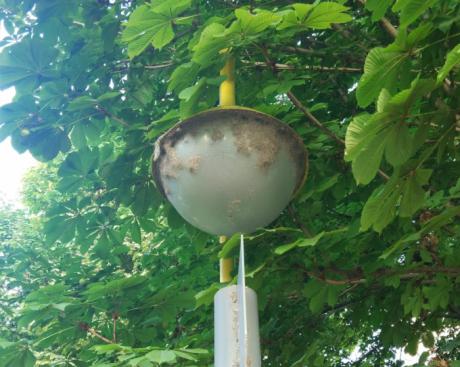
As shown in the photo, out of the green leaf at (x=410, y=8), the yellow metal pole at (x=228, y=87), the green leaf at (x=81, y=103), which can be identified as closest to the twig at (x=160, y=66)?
the green leaf at (x=81, y=103)

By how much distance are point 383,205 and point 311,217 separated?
1.00m

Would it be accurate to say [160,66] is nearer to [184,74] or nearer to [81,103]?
[81,103]

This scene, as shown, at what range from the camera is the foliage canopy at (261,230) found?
251 centimetres

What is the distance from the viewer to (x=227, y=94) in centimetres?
256

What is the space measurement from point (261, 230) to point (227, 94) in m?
0.69

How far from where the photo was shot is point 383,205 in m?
2.28

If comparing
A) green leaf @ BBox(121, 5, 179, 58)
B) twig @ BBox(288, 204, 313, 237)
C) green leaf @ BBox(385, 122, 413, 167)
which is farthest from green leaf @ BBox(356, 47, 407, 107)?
twig @ BBox(288, 204, 313, 237)

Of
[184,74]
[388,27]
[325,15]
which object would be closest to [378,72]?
[325,15]

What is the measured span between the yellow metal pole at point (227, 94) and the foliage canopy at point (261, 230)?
2.0 inches

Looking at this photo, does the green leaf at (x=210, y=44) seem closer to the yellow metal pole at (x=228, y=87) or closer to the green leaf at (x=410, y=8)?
the yellow metal pole at (x=228, y=87)

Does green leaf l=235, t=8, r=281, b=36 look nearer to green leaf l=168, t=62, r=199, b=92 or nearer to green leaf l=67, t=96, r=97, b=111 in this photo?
green leaf l=168, t=62, r=199, b=92

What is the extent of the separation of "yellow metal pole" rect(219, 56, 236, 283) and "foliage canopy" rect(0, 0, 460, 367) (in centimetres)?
5

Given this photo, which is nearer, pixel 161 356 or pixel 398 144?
pixel 398 144

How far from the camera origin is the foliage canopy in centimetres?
251
